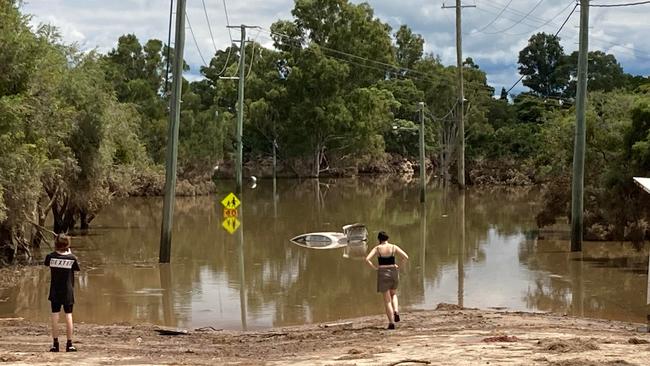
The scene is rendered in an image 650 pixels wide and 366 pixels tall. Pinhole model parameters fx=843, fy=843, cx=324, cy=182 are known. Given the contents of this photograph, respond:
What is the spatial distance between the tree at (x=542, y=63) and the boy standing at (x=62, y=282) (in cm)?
10694

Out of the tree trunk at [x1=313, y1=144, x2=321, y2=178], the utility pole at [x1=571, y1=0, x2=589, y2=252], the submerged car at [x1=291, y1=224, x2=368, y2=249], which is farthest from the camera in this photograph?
the tree trunk at [x1=313, y1=144, x2=321, y2=178]

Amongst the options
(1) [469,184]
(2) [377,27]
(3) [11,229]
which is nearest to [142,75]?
(2) [377,27]

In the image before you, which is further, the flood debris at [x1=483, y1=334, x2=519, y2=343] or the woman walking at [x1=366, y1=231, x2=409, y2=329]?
the woman walking at [x1=366, y1=231, x2=409, y2=329]

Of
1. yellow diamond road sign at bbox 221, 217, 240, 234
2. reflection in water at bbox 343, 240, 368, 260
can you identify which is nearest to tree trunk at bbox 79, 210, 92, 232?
yellow diamond road sign at bbox 221, 217, 240, 234

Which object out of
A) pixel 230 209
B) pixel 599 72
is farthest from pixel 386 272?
pixel 599 72

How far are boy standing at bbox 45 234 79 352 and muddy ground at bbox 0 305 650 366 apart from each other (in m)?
0.30

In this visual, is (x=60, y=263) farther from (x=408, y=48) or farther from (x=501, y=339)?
(x=408, y=48)

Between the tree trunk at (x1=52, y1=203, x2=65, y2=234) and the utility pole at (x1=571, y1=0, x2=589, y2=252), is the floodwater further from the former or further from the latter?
the utility pole at (x1=571, y1=0, x2=589, y2=252)

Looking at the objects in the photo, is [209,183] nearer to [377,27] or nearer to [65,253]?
[377,27]

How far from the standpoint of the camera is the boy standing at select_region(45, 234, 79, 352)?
11.6 meters

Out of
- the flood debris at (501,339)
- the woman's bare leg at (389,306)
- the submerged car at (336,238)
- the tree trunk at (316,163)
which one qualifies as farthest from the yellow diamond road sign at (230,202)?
the tree trunk at (316,163)

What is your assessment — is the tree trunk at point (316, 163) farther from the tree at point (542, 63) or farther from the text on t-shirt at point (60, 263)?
the text on t-shirt at point (60, 263)

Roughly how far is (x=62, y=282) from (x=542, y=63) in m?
111

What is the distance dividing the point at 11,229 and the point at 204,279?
5.37 metres
